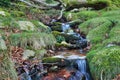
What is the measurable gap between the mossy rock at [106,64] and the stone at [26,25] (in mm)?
3749

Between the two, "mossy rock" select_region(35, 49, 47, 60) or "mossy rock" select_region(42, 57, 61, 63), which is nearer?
"mossy rock" select_region(42, 57, 61, 63)

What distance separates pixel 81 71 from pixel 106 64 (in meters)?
1.09

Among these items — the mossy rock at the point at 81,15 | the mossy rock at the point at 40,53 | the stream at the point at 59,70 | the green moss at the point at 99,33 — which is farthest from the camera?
the mossy rock at the point at 81,15

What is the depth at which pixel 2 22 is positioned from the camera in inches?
417

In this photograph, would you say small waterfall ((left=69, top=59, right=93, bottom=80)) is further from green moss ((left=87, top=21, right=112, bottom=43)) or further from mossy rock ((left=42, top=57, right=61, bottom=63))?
green moss ((left=87, top=21, right=112, bottom=43))

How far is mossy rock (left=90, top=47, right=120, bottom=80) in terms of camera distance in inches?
277

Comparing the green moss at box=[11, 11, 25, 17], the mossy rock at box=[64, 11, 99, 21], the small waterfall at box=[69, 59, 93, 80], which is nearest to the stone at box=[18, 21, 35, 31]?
the green moss at box=[11, 11, 25, 17]

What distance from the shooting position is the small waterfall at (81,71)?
7.82 m

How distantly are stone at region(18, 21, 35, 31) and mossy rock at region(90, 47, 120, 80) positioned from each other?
375 centimetres

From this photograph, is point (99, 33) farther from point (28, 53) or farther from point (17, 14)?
point (17, 14)

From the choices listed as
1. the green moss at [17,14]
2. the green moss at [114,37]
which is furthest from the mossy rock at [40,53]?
the green moss at [17,14]

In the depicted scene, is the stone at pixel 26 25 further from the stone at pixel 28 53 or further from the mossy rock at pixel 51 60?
the mossy rock at pixel 51 60

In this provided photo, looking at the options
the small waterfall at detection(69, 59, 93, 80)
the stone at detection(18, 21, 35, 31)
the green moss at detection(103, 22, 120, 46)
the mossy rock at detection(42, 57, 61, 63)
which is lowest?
the small waterfall at detection(69, 59, 93, 80)

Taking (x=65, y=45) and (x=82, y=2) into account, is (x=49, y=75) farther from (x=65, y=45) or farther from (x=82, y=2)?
(x=82, y=2)
